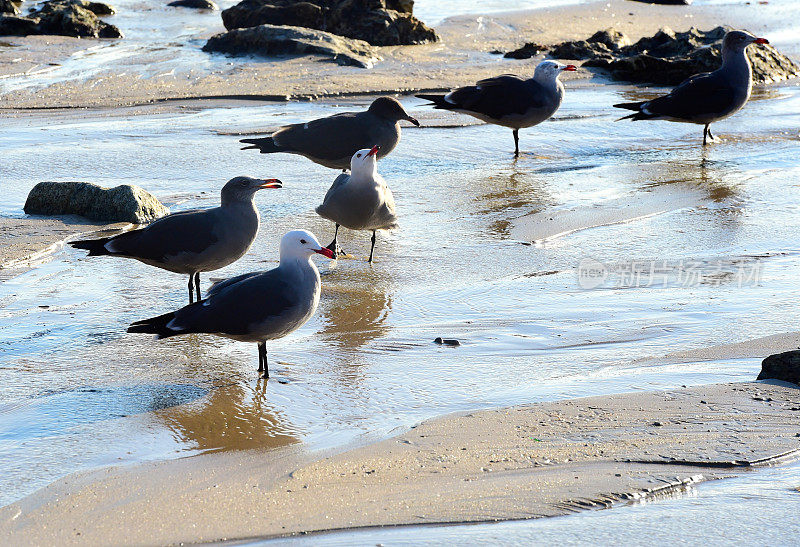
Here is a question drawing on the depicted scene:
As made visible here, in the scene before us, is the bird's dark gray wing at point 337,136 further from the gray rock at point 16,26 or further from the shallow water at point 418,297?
the gray rock at point 16,26

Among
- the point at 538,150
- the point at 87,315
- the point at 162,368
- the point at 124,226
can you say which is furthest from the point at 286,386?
the point at 538,150

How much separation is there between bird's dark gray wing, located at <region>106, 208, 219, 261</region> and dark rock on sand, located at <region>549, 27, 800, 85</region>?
11.7m

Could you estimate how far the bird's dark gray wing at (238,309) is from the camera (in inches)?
Result: 201

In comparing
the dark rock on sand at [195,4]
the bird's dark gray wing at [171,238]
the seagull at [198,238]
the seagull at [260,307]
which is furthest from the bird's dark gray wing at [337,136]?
the dark rock on sand at [195,4]

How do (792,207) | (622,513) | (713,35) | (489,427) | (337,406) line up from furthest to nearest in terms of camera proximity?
(713,35)
(792,207)
(337,406)
(489,427)
(622,513)

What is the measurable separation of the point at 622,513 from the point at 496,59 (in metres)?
15.6

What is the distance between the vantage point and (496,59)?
18.5 m

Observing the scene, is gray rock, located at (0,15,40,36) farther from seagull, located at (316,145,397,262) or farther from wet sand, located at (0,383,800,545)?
wet sand, located at (0,383,800,545)

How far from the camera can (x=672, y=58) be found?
1673cm

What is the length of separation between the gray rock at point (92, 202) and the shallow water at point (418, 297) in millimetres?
459

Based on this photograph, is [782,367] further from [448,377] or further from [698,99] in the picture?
[698,99]

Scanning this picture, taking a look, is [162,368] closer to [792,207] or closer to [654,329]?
[654,329]

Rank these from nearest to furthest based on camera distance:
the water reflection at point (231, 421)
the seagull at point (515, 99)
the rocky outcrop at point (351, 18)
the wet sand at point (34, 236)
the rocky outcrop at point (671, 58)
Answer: the water reflection at point (231, 421), the wet sand at point (34, 236), the seagull at point (515, 99), the rocky outcrop at point (671, 58), the rocky outcrop at point (351, 18)

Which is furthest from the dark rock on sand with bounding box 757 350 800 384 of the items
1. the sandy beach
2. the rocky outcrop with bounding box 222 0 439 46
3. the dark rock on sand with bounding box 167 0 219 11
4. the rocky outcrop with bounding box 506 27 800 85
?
the dark rock on sand with bounding box 167 0 219 11
